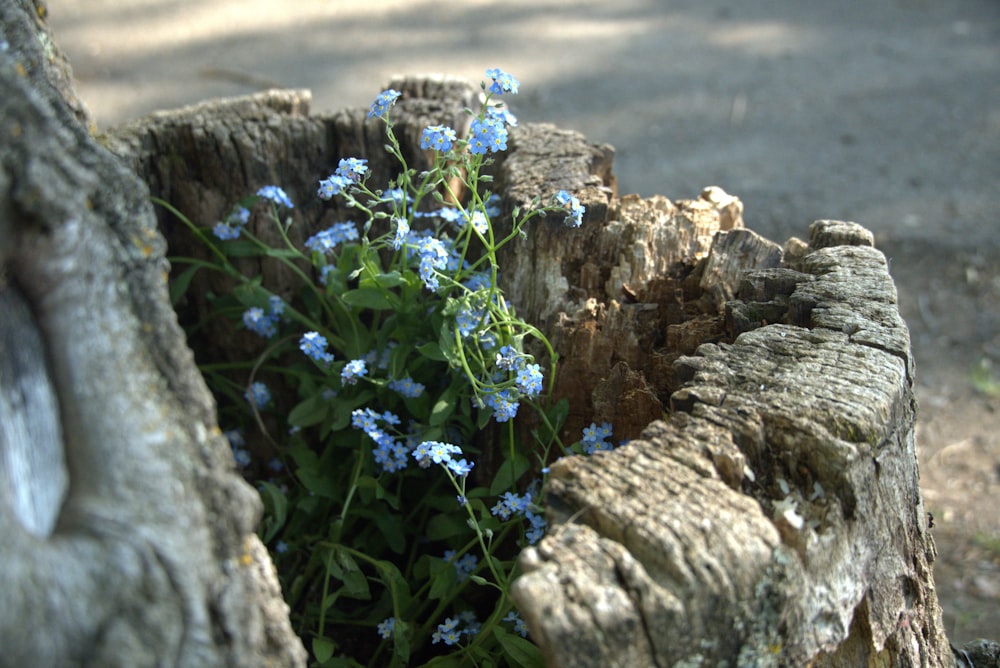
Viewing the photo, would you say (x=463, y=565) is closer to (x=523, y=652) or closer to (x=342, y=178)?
(x=523, y=652)

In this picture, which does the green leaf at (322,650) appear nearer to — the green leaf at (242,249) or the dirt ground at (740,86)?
the green leaf at (242,249)

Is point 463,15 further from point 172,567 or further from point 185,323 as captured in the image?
point 172,567

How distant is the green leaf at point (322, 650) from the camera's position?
1.57m

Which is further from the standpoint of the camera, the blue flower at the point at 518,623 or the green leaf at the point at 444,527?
the green leaf at the point at 444,527

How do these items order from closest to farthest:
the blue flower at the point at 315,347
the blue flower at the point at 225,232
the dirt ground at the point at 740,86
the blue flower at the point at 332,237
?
1. the blue flower at the point at 315,347
2. the blue flower at the point at 332,237
3. the blue flower at the point at 225,232
4. the dirt ground at the point at 740,86

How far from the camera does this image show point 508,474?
1.70 meters

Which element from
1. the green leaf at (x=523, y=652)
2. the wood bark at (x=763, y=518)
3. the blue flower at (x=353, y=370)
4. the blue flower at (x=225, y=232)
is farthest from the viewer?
the blue flower at (x=225, y=232)

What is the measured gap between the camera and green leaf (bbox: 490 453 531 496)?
5.53 feet

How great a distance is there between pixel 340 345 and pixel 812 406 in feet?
3.10

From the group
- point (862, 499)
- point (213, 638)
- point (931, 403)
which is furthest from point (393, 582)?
point (931, 403)

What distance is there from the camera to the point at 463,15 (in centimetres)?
621

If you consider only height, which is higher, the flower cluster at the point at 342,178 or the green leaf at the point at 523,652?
the flower cluster at the point at 342,178

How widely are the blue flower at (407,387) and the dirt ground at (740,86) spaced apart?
2.44 meters

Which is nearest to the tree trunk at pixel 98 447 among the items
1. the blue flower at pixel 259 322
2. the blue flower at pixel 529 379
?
the blue flower at pixel 529 379
